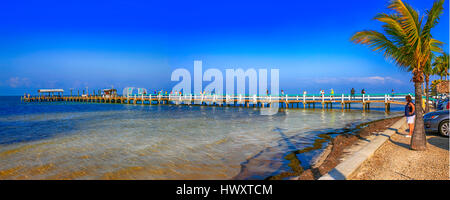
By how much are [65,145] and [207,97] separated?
3215cm

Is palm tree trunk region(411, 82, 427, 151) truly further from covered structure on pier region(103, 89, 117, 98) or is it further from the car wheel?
covered structure on pier region(103, 89, 117, 98)

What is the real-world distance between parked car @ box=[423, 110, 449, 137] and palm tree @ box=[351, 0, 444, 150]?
3184 mm

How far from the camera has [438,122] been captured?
9117 mm

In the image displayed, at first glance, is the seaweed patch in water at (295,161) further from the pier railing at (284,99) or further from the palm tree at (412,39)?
the pier railing at (284,99)

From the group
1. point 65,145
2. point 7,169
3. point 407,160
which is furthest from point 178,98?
point 407,160

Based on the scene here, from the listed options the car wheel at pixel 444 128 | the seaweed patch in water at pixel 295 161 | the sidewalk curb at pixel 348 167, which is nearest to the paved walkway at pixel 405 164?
the sidewalk curb at pixel 348 167

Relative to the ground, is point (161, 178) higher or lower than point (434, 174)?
lower

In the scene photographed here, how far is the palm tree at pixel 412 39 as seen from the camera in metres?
6.42

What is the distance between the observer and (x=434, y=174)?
4.68 m

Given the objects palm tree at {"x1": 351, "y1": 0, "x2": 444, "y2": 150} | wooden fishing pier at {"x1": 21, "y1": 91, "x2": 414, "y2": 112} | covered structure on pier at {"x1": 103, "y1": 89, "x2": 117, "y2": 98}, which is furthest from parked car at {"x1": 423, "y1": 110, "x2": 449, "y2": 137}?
covered structure on pier at {"x1": 103, "y1": 89, "x2": 117, "y2": 98}

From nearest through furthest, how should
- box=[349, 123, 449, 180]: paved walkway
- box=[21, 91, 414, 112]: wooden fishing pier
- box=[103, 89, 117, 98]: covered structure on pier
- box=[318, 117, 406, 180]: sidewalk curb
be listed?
box=[318, 117, 406, 180]: sidewalk curb
box=[349, 123, 449, 180]: paved walkway
box=[21, 91, 414, 112]: wooden fishing pier
box=[103, 89, 117, 98]: covered structure on pier

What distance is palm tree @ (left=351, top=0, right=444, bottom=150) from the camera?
21.1 feet

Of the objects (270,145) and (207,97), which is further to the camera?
(207,97)
